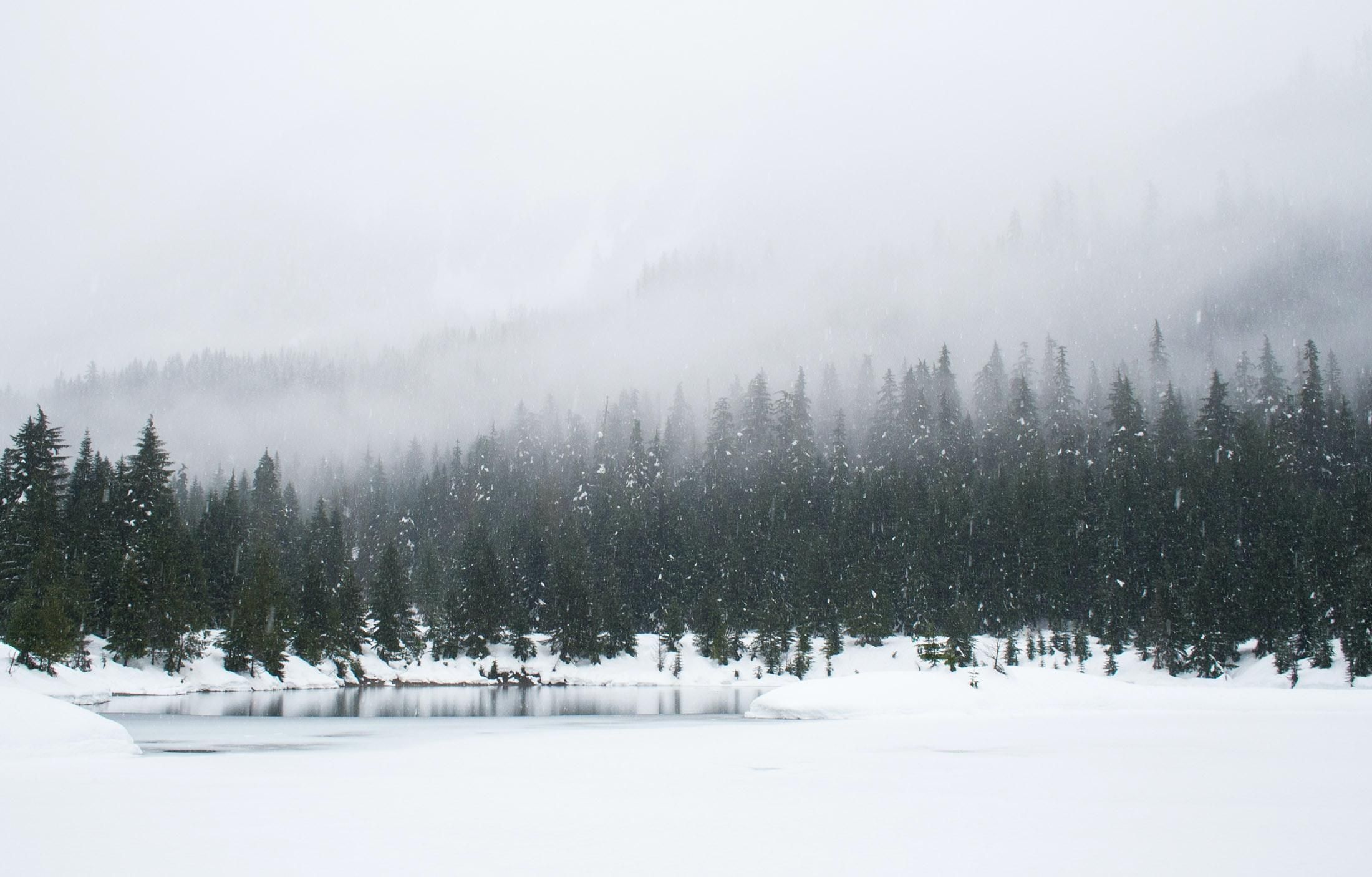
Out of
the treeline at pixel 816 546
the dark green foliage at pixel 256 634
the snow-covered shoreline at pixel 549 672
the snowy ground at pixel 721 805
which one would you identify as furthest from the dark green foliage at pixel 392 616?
the snowy ground at pixel 721 805

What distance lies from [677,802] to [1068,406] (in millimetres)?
133181

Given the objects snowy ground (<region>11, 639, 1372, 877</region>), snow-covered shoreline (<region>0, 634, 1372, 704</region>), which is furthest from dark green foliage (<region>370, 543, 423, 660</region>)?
snowy ground (<region>11, 639, 1372, 877</region>)

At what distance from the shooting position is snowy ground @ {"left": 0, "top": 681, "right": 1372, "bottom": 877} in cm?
1068

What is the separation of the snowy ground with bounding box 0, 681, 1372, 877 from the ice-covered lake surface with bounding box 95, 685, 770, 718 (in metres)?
20.3

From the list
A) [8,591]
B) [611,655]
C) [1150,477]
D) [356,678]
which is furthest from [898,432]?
[8,591]

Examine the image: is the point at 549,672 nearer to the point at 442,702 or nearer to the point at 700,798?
the point at 442,702

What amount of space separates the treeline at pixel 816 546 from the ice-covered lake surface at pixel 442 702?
9547mm

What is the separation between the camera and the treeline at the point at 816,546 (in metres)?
68.1

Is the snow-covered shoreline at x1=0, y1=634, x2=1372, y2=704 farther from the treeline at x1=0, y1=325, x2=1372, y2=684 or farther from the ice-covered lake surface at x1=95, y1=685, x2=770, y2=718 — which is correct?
the ice-covered lake surface at x1=95, y1=685, x2=770, y2=718

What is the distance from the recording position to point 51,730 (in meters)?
21.8

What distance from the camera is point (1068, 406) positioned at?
13412 centimetres

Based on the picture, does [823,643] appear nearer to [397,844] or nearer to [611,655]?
[611,655]

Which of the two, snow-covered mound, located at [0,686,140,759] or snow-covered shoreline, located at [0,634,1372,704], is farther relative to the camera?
snow-covered shoreline, located at [0,634,1372,704]

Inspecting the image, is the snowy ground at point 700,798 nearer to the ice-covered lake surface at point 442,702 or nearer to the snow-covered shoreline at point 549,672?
the ice-covered lake surface at point 442,702
